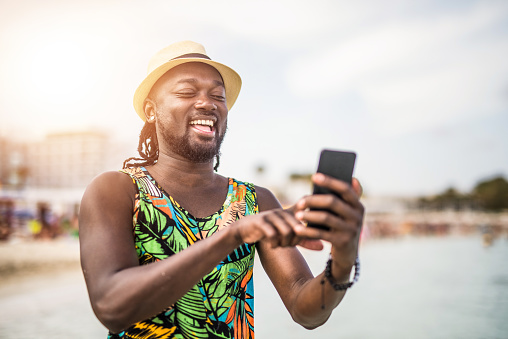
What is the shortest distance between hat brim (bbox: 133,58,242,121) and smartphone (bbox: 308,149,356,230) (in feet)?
3.66

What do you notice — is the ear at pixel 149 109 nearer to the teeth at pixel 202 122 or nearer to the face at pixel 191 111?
the face at pixel 191 111

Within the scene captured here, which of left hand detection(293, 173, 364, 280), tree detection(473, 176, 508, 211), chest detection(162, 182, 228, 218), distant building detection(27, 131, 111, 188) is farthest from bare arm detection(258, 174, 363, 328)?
tree detection(473, 176, 508, 211)

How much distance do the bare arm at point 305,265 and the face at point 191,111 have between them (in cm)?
43

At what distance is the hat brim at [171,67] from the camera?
2.31 metres

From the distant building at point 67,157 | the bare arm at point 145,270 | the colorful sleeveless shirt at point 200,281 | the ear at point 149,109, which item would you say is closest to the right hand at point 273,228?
the bare arm at point 145,270

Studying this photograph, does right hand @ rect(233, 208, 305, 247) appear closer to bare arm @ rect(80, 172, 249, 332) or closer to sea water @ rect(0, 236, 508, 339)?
bare arm @ rect(80, 172, 249, 332)

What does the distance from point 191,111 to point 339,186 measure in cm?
114

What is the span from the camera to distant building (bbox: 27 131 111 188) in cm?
11106

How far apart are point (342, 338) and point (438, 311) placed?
684 centimetres

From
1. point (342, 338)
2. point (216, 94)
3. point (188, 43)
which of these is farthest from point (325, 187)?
point (342, 338)

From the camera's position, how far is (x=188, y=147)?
91.2 inches

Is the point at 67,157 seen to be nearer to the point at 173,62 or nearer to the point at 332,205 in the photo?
the point at 173,62

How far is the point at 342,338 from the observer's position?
13.0 meters

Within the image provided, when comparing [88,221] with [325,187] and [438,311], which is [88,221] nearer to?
[325,187]
